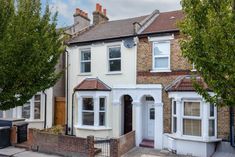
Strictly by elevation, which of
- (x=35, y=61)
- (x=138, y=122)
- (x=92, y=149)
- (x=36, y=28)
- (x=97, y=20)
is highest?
(x=97, y=20)

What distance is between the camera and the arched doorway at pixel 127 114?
1559 cm

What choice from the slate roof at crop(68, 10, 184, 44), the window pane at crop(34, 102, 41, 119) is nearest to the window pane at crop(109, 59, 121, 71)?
the slate roof at crop(68, 10, 184, 44)

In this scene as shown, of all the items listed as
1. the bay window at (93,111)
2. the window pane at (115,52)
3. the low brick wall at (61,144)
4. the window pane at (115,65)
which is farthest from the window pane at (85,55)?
the low brick wall at (61,144)

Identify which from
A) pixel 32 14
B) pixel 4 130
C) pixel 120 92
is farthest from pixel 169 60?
pixel 4 130

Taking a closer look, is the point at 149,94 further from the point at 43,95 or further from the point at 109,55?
the point at 43,95

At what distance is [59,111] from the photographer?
17953 millimetres

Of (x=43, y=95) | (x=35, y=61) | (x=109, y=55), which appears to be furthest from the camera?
(x=43, y=95)

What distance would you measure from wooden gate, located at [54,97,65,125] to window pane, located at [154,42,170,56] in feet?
23.9

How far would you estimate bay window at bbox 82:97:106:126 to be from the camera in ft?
50.4

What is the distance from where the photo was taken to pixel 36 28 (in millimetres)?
11961

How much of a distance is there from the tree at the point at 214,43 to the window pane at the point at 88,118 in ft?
28.5

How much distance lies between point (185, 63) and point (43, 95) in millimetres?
9725

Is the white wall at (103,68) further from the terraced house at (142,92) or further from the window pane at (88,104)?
the window pane at (88,104)

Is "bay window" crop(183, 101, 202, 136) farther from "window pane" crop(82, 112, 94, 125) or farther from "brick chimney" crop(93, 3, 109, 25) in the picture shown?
"brick chimney" crop(93, 3, 109, 25)
